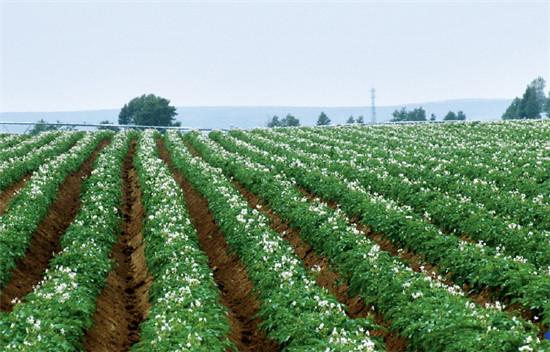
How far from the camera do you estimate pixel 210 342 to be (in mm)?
10195

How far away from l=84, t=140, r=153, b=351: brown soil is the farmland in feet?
0.14

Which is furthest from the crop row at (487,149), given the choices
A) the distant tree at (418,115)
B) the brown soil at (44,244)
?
the distant tree at (418,115)

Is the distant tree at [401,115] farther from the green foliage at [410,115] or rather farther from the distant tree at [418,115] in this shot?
the distant tree at [418,115]

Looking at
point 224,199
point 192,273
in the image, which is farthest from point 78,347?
point 224,199

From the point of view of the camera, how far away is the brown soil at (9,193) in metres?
20.7

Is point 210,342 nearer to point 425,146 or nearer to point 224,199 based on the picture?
point 224,199

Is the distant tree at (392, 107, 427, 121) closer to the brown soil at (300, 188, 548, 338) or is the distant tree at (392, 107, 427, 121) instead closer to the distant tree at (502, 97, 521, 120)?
the distant tree at (502, 97, 521, 120)

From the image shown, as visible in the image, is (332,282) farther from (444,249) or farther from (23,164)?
(23,164)

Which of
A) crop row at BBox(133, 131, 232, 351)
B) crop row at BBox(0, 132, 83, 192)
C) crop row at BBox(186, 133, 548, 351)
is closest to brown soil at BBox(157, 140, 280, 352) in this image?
crop row at BBox(133, 131, 232, 351)

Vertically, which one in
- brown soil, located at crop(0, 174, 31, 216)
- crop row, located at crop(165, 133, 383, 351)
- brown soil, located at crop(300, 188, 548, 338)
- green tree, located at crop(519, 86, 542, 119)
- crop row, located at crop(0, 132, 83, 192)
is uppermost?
crop row, located at crop(0, 132, 83, 192)

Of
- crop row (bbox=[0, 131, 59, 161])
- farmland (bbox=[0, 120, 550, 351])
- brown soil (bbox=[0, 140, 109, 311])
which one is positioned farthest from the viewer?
crop row (bbox=[0, 131, 59, 161])

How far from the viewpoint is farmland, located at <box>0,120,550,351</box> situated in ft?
34.8

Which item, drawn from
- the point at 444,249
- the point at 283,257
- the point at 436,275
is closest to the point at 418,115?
the point at 444,249

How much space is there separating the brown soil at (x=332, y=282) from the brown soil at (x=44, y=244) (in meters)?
5.84
